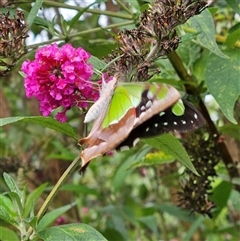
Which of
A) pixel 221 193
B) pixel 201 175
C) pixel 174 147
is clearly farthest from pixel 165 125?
pixel 221 193

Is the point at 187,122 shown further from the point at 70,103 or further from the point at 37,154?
the point at 37,154

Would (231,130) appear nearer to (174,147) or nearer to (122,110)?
(174,147)

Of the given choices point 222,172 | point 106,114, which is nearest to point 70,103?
point 106,114

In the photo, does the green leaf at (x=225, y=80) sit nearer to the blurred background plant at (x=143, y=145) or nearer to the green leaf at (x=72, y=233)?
the blurred background plant at (x=143, y=145)

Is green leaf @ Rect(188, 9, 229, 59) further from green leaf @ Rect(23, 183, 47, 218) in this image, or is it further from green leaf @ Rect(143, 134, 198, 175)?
green leaf @ Rect(23, 183, 47, 218)

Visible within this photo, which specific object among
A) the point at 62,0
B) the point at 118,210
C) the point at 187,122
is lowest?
the point at 118,210

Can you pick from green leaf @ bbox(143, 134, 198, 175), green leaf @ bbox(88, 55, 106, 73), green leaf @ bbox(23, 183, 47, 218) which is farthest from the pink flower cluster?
green leaf @ bbox(23, 183, 47, 218)
